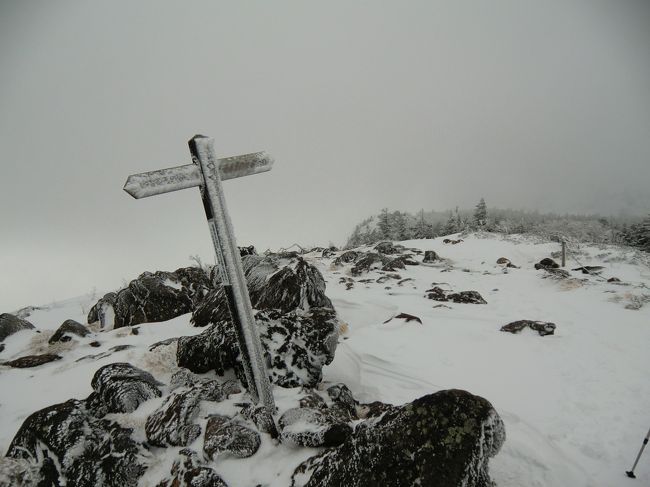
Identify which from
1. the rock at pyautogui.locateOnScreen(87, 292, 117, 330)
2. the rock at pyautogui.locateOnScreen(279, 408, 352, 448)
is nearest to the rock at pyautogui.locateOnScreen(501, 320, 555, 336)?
the rock at pyautogui.locateOnScreen(279, 408, 352, 448)

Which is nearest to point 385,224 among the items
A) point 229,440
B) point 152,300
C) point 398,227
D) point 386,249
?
point 398,227

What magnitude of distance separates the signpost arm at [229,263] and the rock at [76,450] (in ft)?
4.19

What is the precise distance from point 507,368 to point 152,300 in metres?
8.27

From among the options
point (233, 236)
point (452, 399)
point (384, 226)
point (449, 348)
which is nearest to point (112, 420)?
point (233, 236)

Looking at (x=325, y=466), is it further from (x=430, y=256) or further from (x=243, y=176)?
(x=430, y=256)

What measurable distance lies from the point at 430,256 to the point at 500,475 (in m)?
17.1

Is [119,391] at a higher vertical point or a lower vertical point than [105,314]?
higher

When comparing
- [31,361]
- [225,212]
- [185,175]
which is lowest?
[31,361]

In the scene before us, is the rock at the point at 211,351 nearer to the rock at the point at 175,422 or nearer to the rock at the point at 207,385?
the rock at the point at 207,385

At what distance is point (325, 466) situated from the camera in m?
2.49

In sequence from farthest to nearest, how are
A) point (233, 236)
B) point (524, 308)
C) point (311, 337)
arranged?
point (524, 308), point (311, 337), point (233, 236)

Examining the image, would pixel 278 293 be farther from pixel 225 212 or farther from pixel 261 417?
pixel 225 212

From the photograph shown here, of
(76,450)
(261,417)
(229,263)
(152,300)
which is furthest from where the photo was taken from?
(152,300)

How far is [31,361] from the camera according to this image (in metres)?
5.47
